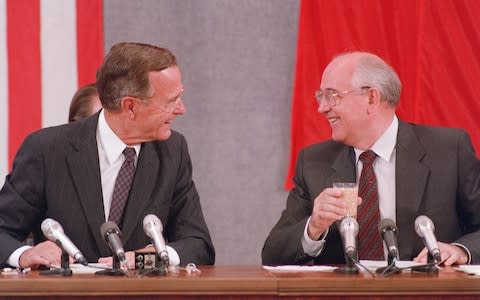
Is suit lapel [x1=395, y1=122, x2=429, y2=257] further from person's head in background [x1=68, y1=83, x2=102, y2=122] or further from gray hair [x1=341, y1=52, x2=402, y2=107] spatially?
person's head in background [x1=68, y1=83, x2=102, y2=122]

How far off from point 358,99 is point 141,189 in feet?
3.37

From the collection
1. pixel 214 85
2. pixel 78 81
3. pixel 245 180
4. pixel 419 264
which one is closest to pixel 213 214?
pixel 245 180

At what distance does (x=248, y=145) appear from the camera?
5711mm

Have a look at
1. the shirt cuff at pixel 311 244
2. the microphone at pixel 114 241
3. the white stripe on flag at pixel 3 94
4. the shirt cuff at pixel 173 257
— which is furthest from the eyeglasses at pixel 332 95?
the white stripe on flag at pixel 3 94

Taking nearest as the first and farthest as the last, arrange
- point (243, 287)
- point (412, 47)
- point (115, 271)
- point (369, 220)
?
point (243, 287), point (115, 271), point (369, 220), point (412, 47)

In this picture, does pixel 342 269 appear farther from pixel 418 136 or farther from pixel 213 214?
pixel 213 214

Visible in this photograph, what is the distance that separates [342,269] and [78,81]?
8.91 feet

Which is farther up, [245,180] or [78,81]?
[78,81]

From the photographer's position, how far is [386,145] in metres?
4.16

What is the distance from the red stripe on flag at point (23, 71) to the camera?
5473 millimetres

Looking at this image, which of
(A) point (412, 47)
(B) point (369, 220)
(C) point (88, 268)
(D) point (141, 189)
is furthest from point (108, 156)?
(A) point (412, 47)

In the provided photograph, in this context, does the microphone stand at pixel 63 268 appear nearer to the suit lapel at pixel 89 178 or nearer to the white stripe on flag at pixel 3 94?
the suit lapel at pixel 89 178

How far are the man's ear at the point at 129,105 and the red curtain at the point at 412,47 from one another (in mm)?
1770

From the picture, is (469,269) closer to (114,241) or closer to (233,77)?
(114,241)
